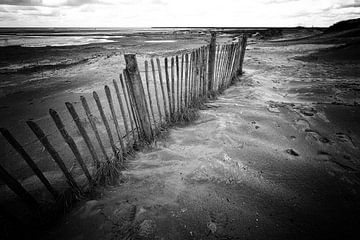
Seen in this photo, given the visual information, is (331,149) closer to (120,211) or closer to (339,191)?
(339,191)

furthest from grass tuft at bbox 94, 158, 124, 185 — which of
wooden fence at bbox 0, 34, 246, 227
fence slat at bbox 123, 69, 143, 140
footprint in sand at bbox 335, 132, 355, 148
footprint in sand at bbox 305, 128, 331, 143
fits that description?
footprint in sand at bbox 335, 132, 355, 148

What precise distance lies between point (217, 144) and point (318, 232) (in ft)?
5.60

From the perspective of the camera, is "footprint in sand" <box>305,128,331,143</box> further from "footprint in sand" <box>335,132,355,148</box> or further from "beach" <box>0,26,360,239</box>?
"footprint in sand" <box>335,132,355,148</box>

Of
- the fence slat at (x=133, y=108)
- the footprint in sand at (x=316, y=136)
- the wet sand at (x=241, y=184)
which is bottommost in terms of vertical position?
the footprint in sand at (x=316, y=136)

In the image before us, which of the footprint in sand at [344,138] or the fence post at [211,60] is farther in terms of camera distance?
the fence post at [211,60]

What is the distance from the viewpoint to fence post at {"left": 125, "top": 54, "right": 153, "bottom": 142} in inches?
109

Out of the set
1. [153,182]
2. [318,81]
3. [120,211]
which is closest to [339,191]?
[153,182]

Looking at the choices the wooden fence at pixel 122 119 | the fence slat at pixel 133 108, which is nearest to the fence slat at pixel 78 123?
the wooden fence at pixel 122 119

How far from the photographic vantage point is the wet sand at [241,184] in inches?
77.0

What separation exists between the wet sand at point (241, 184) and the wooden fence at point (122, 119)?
1.08 feet

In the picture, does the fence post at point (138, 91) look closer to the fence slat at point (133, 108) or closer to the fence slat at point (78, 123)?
the fence slat at point (133, 108)

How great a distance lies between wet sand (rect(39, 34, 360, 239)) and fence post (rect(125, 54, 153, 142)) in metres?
0.36

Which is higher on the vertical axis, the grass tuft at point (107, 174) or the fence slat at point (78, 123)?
the fence slat at point (78, 123)

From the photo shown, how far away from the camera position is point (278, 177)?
101 inches
